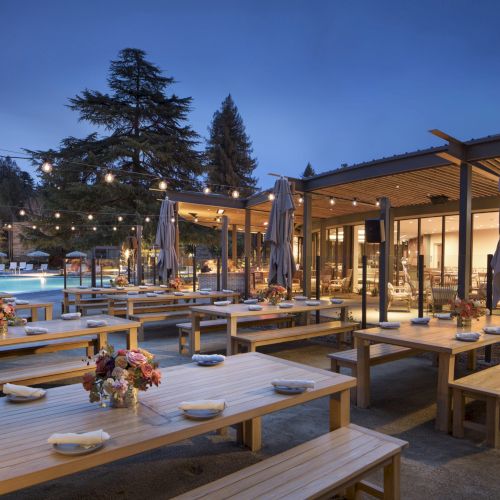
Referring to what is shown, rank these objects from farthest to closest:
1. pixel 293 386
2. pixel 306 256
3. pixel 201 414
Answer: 1. pixel 306 256
2. pixel 293 386
3. pixel 201 414

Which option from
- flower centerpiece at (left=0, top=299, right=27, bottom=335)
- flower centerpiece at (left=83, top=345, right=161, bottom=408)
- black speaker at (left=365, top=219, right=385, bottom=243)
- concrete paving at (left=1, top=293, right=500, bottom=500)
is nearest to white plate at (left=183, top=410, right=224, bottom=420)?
flower centerpiece at (left=83, top=345, right=161, bottom=408)

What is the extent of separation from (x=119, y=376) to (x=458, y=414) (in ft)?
9.48

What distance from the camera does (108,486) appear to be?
2.82 meters

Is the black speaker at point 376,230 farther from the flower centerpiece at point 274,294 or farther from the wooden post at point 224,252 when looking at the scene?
the wooden post at point 224,252

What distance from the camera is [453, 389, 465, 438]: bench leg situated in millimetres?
3617

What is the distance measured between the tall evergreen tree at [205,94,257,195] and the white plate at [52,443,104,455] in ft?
113

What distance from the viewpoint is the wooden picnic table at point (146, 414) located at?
1769 mm

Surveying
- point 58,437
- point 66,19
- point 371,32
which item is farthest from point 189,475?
point 371,32

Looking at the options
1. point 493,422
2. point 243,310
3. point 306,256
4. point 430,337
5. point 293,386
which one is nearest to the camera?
point 293,386

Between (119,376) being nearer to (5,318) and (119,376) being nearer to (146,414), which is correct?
(146,414)

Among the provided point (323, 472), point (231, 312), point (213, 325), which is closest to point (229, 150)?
point (213, 325)

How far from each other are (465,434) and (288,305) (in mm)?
3125

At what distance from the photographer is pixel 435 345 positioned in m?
3.82

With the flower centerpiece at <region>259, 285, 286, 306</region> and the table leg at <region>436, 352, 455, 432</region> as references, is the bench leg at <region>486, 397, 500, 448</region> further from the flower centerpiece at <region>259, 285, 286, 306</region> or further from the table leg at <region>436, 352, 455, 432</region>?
the flower centerpiece at <region>259, 285, 286, 306</region>
